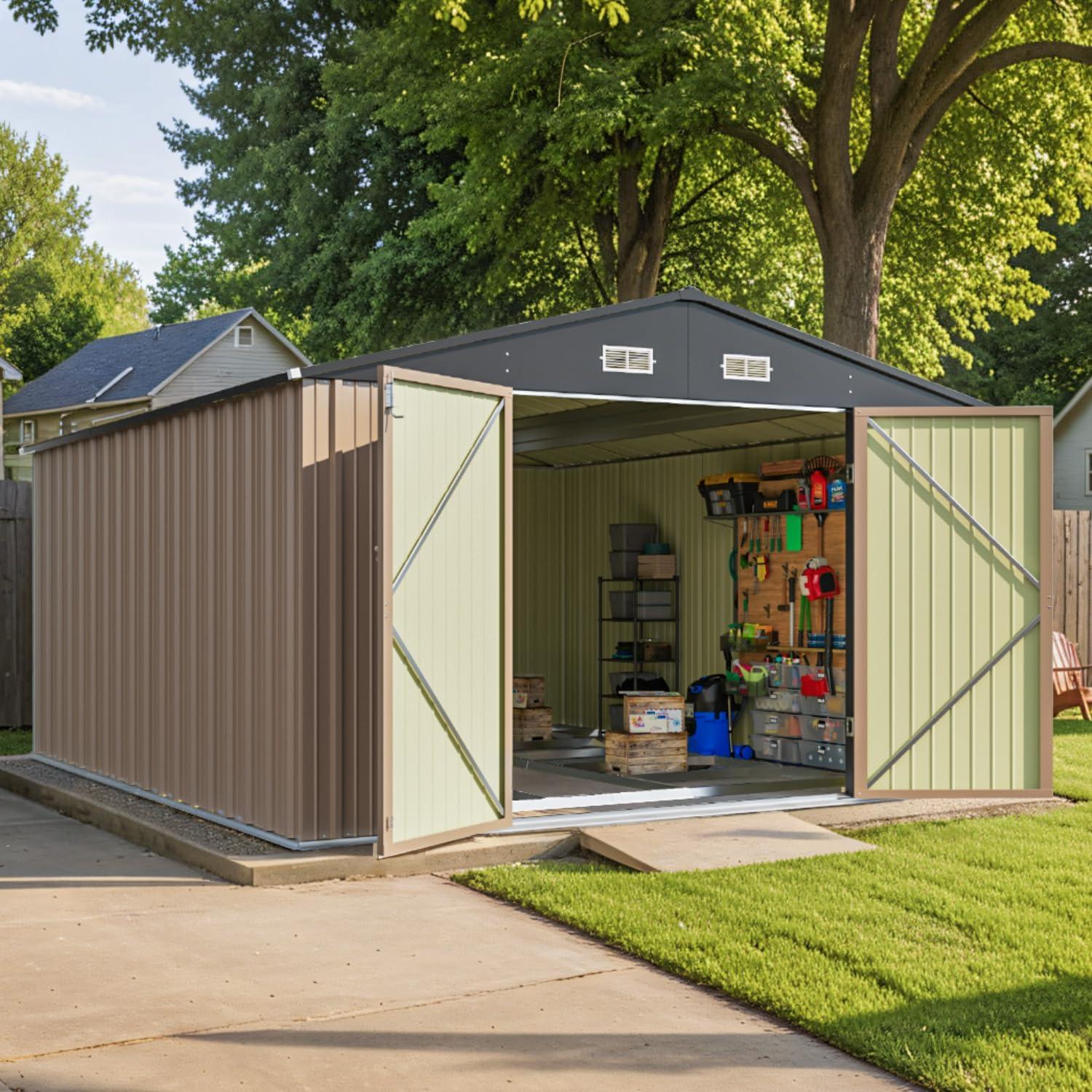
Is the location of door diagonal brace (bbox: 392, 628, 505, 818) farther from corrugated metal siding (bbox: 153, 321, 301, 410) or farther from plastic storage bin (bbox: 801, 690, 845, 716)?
corrugated metal siding (bbox: 153, 321, 301, 410)

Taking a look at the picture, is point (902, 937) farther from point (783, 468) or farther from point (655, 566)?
point (655, 566)

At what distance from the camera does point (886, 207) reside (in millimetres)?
17328

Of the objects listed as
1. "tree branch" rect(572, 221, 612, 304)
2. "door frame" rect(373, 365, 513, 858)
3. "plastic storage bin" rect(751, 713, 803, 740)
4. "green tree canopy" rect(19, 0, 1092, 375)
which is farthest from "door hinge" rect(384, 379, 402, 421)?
"tree branch" rect(572, 221, 612, 304)

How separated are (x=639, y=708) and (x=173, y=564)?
3636mm

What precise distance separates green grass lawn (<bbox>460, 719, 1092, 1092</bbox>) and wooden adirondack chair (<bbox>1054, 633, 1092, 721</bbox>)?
6.15m

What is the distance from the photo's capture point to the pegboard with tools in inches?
468

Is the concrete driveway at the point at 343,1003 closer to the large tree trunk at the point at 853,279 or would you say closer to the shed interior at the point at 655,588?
the shed interior at the point at 655,588

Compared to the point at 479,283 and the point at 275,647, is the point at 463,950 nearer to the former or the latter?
the point at 275,647

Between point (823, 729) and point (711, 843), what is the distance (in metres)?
3.21

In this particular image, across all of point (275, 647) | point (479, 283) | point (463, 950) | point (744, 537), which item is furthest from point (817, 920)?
point (479, 283)

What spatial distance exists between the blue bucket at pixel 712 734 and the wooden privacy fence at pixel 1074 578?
6387mm

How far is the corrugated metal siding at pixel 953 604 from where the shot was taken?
390 inches

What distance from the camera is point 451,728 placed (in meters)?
8.22

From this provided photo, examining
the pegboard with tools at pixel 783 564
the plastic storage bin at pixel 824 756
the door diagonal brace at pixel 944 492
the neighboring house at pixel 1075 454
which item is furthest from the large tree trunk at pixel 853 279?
the neighboring house at pixel 1075 454
